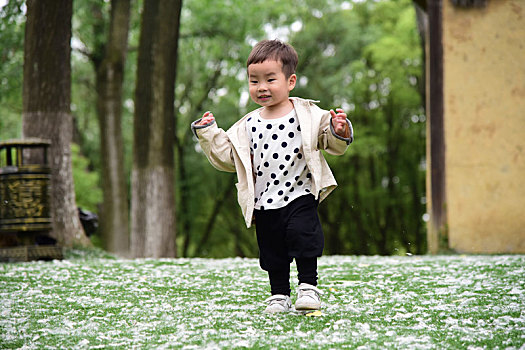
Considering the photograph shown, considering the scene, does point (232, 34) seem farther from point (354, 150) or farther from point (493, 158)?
point (493, 158)

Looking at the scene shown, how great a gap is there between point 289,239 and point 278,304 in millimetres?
493

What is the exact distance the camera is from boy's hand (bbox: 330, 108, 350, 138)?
439 centimetres

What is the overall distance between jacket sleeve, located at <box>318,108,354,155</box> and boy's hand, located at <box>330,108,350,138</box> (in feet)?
0.07

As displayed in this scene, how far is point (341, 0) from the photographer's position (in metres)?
26.3

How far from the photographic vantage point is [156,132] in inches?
464

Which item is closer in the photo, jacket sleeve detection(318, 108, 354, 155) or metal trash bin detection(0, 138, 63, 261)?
jacket sleeve detection(318, 108, 354, 155)

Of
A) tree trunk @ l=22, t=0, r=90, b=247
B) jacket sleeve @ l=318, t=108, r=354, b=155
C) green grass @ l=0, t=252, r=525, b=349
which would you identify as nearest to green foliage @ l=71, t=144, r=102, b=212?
tree trunk @ l=22, t=0, r=90, b=247

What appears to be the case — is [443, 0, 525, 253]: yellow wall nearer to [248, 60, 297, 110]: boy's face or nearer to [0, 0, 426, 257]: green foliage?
[248, 60, 297, 110]: boy's face

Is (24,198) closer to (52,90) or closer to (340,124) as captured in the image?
(52,90)

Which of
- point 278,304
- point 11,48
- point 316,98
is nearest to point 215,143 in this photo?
point 278,304

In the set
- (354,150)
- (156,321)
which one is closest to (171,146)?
(156,321)

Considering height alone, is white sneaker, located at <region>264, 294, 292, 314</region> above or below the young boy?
below

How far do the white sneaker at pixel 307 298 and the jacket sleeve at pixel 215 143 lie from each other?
3.17 feet

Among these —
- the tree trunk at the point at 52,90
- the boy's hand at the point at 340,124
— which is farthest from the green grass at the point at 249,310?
the tree trunk at the point at 52,90
